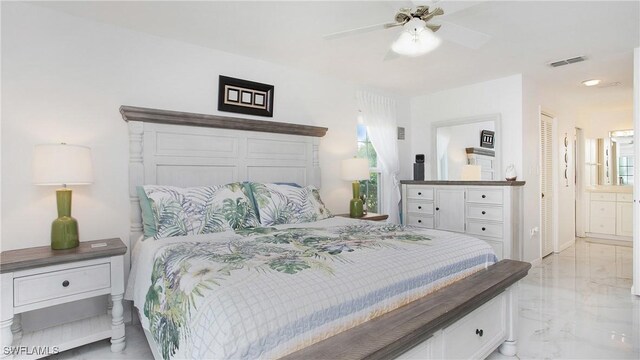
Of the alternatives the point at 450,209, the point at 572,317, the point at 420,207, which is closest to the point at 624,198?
the point at 450,209

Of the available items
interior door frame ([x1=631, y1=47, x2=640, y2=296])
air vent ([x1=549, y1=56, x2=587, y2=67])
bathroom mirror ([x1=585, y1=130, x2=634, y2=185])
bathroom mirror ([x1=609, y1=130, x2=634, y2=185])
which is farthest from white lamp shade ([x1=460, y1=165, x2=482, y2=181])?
bathroom mirror ([x1=609, y1=130, x2=634, y2=185])

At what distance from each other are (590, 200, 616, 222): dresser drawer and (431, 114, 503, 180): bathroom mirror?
3118 mm

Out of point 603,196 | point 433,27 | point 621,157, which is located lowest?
point 603,196

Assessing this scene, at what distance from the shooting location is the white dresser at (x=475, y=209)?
3613mm

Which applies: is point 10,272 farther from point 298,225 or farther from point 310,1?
point 310,1

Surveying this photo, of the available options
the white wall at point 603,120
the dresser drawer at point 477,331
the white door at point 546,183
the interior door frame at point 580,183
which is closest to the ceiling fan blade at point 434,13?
the dresser drawer at point 477,331

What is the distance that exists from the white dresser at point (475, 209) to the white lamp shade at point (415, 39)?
2.20m

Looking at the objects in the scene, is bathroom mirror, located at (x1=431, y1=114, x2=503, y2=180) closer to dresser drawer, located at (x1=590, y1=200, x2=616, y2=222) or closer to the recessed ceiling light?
the recessed ceiling light

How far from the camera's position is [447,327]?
5.02 ft

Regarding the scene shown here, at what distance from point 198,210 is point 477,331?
190cm

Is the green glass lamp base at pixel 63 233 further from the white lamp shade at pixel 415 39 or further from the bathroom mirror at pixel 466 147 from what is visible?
the bathroom mirror at pixel 466 147

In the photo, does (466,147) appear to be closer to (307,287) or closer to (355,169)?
(355,169)

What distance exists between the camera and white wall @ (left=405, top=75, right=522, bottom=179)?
3857mm

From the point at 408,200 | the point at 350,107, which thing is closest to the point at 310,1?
the point at 350,107
